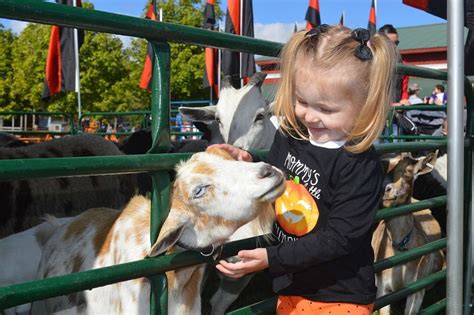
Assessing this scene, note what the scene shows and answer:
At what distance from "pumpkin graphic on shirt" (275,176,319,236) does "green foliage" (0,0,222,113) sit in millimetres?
32242

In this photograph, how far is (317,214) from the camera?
6.71 feet

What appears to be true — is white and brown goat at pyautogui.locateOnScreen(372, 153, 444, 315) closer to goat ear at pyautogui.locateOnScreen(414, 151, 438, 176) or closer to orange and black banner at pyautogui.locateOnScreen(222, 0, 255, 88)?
goat ear at pyautogui.locateOnScreen(414, 151, 438, 176)

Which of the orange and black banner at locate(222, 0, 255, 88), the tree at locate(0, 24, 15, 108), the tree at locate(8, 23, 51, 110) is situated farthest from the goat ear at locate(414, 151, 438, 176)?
the tree at locate(0, 24, 15, 108)

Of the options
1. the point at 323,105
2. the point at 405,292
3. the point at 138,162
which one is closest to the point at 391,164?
the point at 405,292

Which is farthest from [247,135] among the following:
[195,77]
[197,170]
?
[195,77]

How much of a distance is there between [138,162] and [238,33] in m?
7.73

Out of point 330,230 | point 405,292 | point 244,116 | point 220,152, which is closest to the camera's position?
point 330,230

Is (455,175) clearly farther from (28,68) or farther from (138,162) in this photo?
(28,68)

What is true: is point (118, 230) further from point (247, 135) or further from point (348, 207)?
point (247, 135)

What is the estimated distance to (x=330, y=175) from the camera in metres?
2.02

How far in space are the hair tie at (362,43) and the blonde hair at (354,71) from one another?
0.02 m

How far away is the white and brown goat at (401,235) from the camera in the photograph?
4.52m

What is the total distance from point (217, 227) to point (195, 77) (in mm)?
32840

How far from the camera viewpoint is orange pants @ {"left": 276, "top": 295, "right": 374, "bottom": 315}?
2066 millimetres
